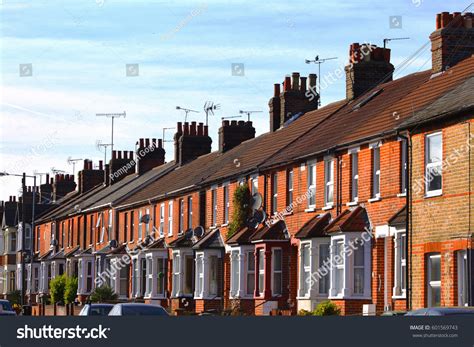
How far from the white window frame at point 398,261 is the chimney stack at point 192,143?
34383 millimetres

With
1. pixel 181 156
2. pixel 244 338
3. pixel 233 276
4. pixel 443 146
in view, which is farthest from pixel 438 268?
pixel 181 156

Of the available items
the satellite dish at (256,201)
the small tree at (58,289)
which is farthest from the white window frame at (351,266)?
the small tree at (58,289)

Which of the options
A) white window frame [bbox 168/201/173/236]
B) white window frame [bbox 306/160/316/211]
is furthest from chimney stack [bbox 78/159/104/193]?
white window frame [bbox 306/160/316/211]

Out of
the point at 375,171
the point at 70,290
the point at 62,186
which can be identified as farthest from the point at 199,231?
the point at 62,186

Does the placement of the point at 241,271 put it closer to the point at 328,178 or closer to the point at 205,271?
the point at 205,271

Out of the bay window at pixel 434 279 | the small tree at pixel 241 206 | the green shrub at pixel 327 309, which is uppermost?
the small tree at pixel 241 206

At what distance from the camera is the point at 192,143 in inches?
2756

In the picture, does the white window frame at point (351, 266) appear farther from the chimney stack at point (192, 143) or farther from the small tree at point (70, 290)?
the small tree at point (70, 290)

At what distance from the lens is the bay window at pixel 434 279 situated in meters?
32.9

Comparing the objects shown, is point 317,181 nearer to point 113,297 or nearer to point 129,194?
point 113,297

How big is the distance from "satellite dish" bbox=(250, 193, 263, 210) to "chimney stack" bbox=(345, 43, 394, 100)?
19.3ft

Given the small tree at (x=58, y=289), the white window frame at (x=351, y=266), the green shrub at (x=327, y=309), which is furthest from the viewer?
the small tree at (x=58, y=289)

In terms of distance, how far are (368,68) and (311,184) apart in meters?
7.41

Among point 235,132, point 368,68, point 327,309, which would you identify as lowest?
point 327,309
